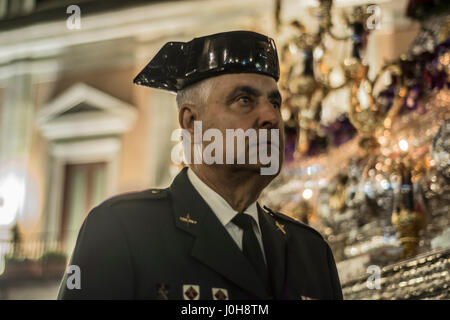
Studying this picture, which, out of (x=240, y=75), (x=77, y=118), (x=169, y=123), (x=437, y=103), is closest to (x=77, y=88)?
(x=77, y=118)

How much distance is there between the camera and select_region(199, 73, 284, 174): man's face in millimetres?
1183

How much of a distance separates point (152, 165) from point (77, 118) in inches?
64.1

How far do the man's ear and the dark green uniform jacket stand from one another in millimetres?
103

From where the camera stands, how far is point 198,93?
Answer: 1.24 m

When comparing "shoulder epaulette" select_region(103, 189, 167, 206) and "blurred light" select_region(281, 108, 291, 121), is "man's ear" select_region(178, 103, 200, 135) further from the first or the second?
"blurred light" select_region(281, 108, 291, 121)

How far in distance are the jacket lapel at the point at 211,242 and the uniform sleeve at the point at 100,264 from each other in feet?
0.36

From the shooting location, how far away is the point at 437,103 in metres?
2.80

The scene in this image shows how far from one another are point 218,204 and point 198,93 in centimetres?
20

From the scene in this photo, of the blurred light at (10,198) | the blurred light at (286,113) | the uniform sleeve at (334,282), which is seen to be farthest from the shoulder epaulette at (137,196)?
the blurred light at (10,198)

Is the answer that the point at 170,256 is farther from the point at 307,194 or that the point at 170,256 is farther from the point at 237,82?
the point at 307,194

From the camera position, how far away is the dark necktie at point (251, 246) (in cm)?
118

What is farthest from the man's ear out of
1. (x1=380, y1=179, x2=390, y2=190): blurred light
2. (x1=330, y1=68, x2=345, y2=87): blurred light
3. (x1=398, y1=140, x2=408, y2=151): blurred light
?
(x1=330, y1=68, x2=345, y2=87): blurred light

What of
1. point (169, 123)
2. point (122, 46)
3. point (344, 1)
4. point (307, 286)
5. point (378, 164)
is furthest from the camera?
point (122, 46)

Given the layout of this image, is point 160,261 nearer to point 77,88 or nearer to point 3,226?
point 3,226
